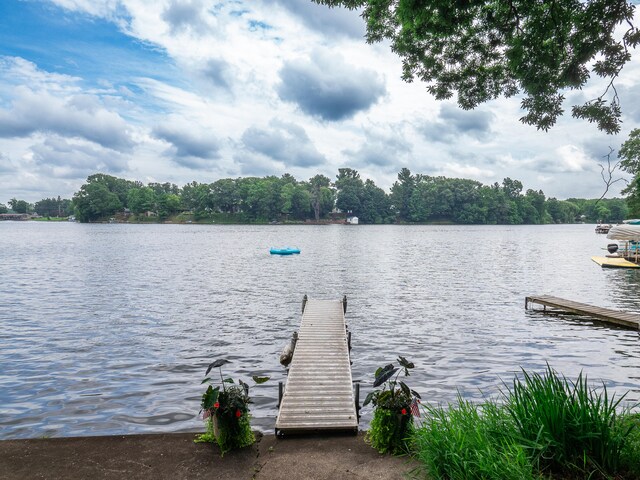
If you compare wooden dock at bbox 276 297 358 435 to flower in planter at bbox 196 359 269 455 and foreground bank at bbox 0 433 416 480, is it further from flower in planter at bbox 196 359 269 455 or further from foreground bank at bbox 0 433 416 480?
flower in planter at bbox 196 359 269 455

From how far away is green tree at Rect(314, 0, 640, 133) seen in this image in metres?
8.03

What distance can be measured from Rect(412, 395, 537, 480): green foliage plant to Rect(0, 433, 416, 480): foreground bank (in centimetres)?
64

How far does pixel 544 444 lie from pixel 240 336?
653 inches

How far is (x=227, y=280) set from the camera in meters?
40.0

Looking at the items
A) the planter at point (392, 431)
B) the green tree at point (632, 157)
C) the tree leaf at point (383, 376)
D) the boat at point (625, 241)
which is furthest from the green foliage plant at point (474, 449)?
the green tree at point (632, 157)

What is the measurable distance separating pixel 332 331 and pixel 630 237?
3725 cm

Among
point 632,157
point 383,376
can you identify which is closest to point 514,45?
point 383,376

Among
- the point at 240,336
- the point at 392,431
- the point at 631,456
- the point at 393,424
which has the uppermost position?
the point at 631,456

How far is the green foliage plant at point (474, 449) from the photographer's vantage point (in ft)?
17.1

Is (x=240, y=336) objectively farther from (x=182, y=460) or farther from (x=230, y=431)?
(x=182, y=460)

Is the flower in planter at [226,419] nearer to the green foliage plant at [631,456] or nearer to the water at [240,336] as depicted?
the water at [240,336]

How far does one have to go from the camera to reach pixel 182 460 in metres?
7.21

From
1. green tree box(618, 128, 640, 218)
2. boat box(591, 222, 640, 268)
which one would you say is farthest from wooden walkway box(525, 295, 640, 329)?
green tree box(618, 128, 640, 218)

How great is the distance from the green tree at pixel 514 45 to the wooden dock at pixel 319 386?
306 inches
